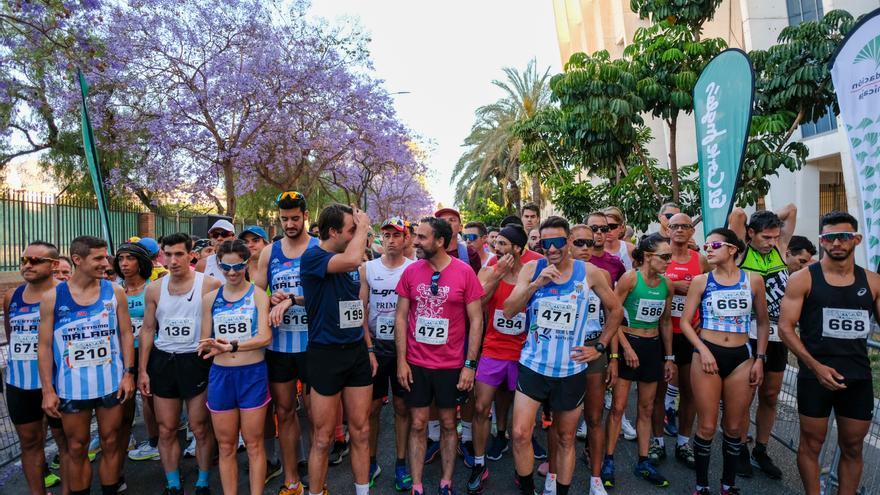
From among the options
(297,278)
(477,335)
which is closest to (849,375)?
(477,335)

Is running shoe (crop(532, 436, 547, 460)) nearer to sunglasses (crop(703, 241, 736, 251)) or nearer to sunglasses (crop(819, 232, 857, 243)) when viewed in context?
sunglasses (crop(703, 241, 736, 251))

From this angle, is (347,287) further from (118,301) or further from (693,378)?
(693,378)

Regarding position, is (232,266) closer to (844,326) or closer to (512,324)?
(512,324)

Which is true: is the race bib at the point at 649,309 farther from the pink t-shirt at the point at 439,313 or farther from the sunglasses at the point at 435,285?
the sunglasses at the point at 435,285

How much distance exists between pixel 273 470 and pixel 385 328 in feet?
5.15

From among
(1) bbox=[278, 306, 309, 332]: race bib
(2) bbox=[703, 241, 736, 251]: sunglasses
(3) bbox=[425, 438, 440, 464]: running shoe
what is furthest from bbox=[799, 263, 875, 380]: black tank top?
(1) bbox=[278, 306, 309, 332]: race bib

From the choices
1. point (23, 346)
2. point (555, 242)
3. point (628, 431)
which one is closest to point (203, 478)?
point (23, 346)

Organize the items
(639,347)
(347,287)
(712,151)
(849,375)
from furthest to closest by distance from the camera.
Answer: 1. (712,151)
2. (639,347)
3. (347,287)
4. (849,375)

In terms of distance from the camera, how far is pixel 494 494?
418 cm

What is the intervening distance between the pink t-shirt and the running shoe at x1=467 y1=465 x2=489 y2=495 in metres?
0.93

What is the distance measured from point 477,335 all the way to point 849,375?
2.54m

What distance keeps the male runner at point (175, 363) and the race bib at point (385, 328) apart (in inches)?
54.0

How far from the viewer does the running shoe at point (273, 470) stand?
445 centimetres

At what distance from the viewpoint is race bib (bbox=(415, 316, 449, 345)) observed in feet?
13.1
